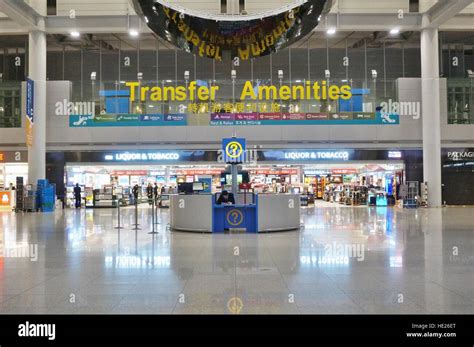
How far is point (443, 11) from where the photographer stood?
24797mm

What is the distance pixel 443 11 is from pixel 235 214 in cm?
1784

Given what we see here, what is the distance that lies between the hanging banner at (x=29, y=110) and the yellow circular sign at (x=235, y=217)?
1638cm

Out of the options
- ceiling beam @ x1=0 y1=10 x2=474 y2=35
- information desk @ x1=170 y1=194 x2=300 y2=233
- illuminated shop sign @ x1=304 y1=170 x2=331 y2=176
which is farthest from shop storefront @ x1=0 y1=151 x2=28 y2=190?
illuminated shop sign @ x1=304 y1=170 x2=331 y2=176

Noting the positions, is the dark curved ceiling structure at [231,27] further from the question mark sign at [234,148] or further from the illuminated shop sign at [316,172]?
the illuminated shop sign at [316,172]

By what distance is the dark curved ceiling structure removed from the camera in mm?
13164

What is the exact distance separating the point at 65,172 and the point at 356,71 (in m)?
19.3

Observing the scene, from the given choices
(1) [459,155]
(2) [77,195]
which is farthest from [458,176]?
(2) [77,195]

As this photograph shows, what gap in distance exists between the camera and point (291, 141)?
1113 inches

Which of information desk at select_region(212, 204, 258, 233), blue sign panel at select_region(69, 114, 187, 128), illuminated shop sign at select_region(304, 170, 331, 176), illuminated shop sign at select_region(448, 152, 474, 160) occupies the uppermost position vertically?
blue sign panel at select_region(69, 114, 187, 128)

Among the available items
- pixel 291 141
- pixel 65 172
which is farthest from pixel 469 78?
pixel 65 172

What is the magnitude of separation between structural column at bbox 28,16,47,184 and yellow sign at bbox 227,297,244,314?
2357cm

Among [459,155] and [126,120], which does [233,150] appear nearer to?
[126,120]

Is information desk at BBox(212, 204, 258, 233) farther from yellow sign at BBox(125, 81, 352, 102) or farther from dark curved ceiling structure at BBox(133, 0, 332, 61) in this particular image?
yellow sign at BBox(125, 81, 352, 102)

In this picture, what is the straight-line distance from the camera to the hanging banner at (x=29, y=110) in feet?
84.3
